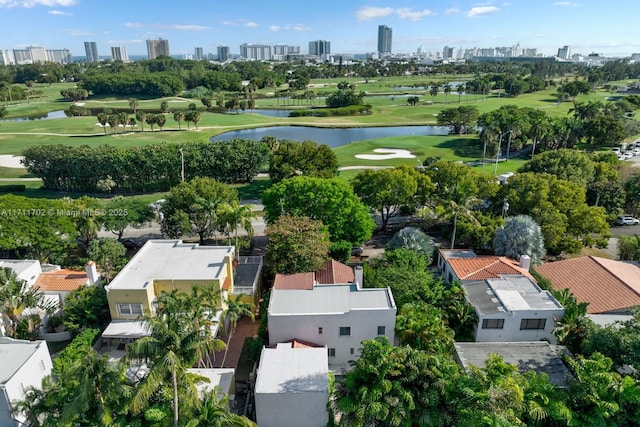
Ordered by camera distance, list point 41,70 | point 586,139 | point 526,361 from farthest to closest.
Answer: point 41,70 → point 586,139 → point 526,361

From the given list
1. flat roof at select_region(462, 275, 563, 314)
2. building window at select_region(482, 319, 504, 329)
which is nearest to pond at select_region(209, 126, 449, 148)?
flat roof at select_region(462, 275, 563, 314)

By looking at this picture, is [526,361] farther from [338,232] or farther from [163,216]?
[163,216]

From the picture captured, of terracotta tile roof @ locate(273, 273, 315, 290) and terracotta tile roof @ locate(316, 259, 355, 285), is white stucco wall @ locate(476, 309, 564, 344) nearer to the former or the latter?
terracotta tile roof @ locate(316, 259, 355, 285)

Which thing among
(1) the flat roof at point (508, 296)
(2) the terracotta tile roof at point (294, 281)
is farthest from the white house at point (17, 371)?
(1) the flat roof at point (508, 296)

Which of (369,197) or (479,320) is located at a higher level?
(369,197)

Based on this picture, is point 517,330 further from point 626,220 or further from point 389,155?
point 389,155

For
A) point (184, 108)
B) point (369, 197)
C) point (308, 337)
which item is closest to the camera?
→ point (308, 337)

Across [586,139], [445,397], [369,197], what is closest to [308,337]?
[445,397]

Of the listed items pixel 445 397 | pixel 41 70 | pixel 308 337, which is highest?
pixel 41 70
